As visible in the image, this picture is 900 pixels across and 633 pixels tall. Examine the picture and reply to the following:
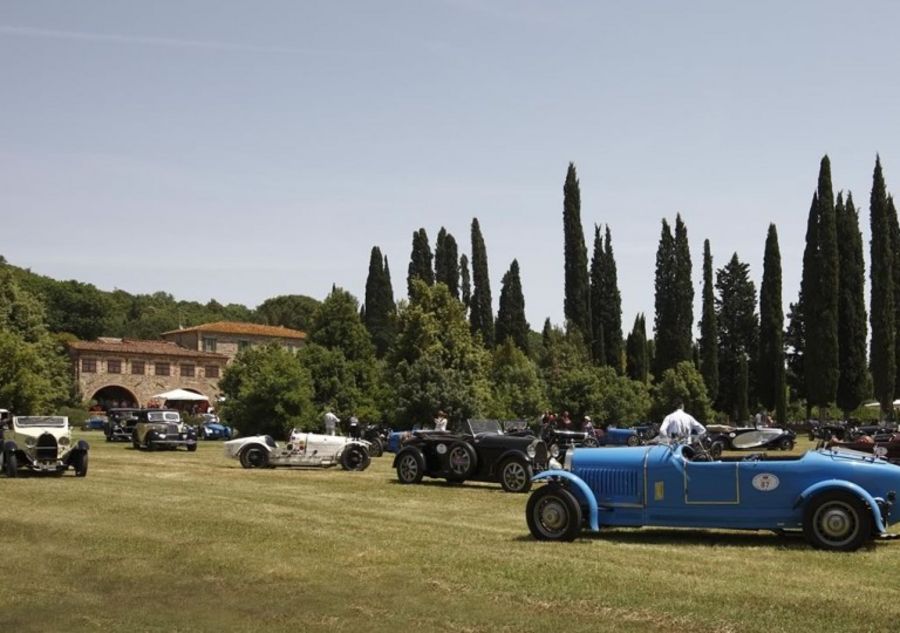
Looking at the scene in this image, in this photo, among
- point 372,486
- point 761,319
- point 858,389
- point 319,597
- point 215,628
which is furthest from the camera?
point 761,319

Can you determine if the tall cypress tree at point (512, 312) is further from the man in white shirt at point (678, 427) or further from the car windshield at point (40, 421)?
the man in white shirt at point (678, 427)

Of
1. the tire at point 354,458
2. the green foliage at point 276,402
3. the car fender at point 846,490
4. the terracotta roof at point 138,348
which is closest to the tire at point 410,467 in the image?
the tire at point 354,458

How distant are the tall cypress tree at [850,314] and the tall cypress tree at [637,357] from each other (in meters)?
18.1

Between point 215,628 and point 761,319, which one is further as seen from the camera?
point 761,319

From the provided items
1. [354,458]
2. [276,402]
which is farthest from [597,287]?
[354,458]

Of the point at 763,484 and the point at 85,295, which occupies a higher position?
the point at 85,295

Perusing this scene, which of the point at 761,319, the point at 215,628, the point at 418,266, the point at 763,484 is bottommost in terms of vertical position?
the point at 215,628

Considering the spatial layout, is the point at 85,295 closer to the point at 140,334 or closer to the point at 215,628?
the point at 140,334

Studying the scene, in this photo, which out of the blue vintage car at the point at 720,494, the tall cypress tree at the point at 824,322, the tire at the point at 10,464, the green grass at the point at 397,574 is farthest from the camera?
the tall cypress tree at the point at 824,322

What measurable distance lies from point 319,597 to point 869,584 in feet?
16.9

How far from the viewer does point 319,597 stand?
31.2 ft

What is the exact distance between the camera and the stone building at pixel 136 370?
3474 inches

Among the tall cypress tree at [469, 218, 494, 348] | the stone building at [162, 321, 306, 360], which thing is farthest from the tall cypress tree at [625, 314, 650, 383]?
the stone building at [162, 321, 306, 360]

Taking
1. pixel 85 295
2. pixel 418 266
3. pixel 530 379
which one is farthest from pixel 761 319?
pixel 85 295
